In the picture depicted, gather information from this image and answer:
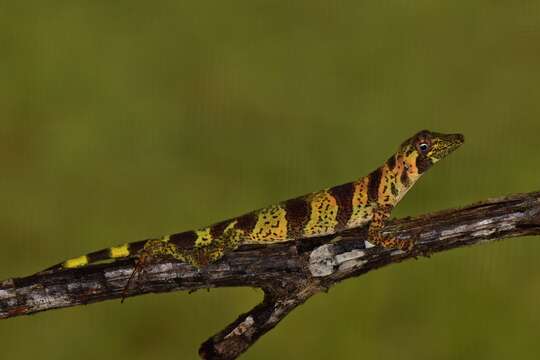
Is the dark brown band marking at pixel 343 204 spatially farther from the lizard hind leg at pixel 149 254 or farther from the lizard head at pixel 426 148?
the lizard hind leg at pixel 149 254

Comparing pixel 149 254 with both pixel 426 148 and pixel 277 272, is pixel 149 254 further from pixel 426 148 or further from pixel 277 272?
pixel 426 148

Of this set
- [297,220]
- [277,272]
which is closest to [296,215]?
[297,220]

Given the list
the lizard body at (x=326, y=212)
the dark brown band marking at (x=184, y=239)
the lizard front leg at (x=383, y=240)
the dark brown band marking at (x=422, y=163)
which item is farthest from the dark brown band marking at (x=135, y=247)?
the dark brown band marking at (x=422, y=163)

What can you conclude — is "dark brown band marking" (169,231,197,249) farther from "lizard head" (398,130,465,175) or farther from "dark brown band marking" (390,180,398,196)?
"lizard head" (398,130,465,175)

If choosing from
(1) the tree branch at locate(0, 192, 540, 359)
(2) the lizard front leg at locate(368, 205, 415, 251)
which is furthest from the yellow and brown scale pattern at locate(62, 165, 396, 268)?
(2) the lizard front leg at locate(368, 205, 415, 251)

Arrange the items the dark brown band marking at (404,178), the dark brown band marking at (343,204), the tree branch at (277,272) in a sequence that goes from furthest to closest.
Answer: the dark brown band marking at (404,178)
the dark brown band marking at (343,204)
the tree branch at (277,272)

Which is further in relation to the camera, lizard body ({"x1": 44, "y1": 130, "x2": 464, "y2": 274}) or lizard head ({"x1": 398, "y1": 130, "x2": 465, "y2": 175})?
lizard head ({"x1": 398, "y1": 130, "x2": 465, "y2": 175})

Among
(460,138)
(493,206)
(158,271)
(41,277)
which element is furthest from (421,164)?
(41,277)
